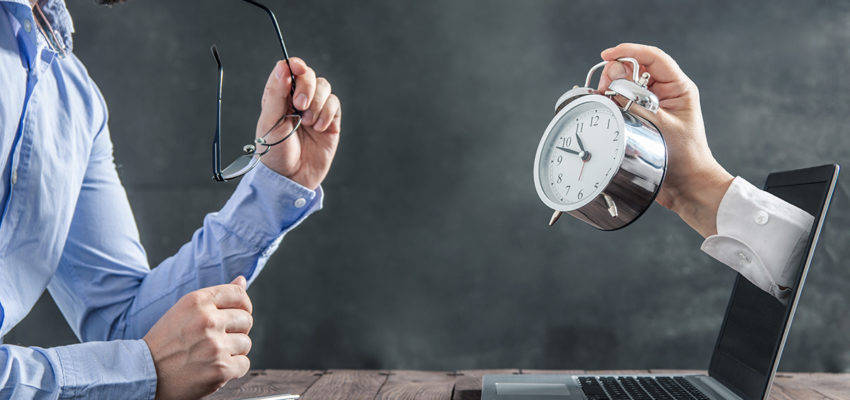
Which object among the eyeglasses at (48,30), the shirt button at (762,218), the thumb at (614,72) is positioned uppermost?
the thumb at (614,72)

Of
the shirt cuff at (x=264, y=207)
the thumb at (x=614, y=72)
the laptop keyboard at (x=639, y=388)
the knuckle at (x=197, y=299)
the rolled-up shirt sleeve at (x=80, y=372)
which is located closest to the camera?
the rolled-up shirt sleeve at (x=80, y=372)

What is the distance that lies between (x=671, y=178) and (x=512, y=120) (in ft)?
5.03

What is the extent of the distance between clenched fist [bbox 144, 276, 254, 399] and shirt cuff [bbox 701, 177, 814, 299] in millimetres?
815

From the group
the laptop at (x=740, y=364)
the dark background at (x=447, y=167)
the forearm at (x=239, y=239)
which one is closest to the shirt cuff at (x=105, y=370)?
the forearm at (x=239, y=239)

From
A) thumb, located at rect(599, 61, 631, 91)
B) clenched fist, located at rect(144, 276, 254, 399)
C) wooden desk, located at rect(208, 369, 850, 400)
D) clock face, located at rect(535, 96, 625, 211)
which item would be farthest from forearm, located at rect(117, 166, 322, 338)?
thumb, located at rect(599, 61, 631, 91)

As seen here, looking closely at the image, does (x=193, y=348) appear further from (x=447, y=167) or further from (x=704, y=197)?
(x=447, y=167)

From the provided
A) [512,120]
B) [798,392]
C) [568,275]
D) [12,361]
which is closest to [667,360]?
[568,275]

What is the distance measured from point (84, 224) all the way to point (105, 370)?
591 mm

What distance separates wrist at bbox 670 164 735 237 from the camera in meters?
1.18

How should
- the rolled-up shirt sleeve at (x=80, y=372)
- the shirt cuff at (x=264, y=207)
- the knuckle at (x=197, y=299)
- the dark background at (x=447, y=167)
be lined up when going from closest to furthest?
1. the rolled-up shirt sleeve at (x=80, y=372)
2. the knuckle at (x=197, y=299)
3. the shirt cuff at (x=264, y=207)
4. the dark background at (x=447, y=167)

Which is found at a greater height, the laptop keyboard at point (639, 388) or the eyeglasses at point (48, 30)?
the eyeglasses at point (48, 30)

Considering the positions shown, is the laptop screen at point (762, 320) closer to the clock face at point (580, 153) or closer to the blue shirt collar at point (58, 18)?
the clock face at point (580, 153)

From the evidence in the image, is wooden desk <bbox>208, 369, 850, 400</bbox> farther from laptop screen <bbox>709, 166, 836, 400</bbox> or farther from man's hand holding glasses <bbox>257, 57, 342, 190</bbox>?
man's hand holding glasses <bbox>257, 57, 342, 190</bbox>

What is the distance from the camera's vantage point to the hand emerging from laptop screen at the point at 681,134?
1.20 meters
